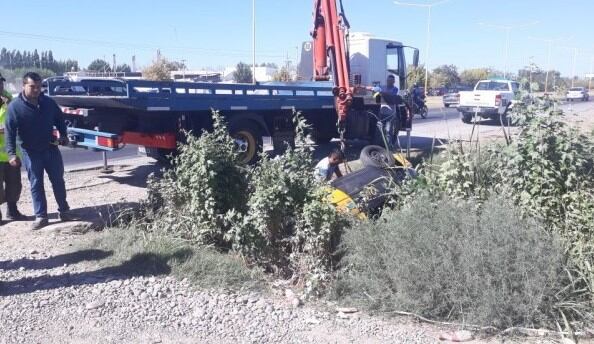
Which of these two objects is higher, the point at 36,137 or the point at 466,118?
the point at 36,137

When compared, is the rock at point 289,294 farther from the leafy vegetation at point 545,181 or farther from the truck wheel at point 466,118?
the truck wheel at point 466,118

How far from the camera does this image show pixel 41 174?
21.1 feet

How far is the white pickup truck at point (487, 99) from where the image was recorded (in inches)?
945

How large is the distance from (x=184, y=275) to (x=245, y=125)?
616 cm

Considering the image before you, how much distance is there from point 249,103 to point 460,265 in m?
7.43

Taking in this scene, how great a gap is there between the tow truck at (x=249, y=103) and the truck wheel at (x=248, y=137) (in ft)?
0.06

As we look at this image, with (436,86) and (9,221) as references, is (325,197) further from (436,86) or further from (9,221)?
(436,86)

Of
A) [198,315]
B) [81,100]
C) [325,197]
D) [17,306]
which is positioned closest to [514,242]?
[325,197]

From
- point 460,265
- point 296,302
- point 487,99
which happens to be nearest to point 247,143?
point 296,302

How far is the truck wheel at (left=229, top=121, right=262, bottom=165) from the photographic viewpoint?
425 inches

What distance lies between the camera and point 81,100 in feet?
31.7

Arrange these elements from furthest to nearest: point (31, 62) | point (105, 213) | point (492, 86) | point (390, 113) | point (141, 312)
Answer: point (31, 62) < point (492, 86) < point (390, 113) < point (105, 213) < point (141, 312)

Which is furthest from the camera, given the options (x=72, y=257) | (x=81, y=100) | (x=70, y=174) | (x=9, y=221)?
(x=70, y=174)

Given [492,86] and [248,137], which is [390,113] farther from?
[492,86]
